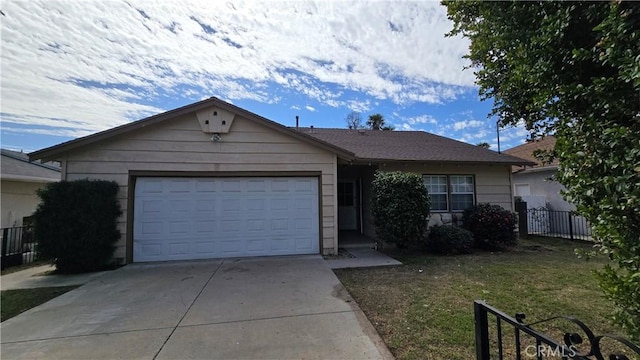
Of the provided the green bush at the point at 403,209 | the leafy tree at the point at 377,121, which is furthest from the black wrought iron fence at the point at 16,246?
the leafy tree at the point at 377,121

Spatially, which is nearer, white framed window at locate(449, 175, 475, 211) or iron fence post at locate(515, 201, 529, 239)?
white framed window at locate(449, 175, 475, 211)

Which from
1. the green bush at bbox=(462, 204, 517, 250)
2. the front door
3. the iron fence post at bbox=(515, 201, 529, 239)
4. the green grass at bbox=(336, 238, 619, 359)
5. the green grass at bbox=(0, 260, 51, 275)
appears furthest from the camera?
the front door

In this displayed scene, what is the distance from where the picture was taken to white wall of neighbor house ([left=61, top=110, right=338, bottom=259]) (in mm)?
7535

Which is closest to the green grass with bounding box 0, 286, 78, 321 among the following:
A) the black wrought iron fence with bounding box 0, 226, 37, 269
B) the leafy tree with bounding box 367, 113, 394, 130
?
the black wrought iron fence with bounding box 0, 226, 37, 269

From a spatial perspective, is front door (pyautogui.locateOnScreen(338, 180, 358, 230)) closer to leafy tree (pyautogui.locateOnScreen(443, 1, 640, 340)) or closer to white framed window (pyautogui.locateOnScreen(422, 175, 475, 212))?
white framed window (pyautogui.locateOnScreen(422, 175, 475, 212))

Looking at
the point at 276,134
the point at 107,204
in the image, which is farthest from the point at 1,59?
the point at 276,134

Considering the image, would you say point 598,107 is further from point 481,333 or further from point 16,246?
point 16,246

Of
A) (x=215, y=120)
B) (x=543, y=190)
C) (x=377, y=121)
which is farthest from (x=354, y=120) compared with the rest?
(x=215, y=120)

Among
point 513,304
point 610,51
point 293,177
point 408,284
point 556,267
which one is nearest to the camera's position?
point 610,51

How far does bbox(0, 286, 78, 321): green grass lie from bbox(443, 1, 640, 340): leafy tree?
729 centimetres

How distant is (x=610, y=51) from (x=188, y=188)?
8252mm

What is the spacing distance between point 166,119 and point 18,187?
27.2 feet

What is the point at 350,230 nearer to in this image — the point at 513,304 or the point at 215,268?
the point at 215,268

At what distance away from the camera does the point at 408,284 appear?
5652mm
